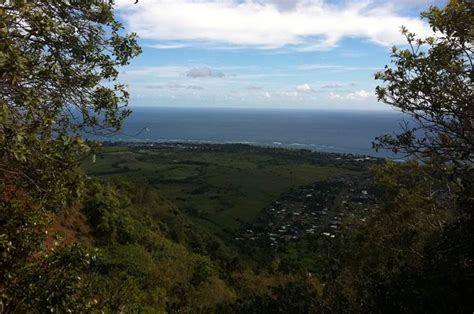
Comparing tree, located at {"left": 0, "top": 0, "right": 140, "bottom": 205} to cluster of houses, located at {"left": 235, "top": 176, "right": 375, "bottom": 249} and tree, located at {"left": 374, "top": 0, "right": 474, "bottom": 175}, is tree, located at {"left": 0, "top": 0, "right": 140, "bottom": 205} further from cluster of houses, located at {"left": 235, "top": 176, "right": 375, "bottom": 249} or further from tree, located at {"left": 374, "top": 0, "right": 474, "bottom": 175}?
cluster of houses, located at {"left": 235, "top": 176, "right": 375, "bottom": 249}

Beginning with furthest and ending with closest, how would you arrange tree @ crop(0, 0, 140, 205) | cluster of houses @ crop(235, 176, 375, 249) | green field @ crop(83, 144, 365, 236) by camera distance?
green field @ crop(83, 144, 365, 236) → cluster of houses @ crop(235, 176, 375, 249) → tree @ crop(0, 0, 140, 205)

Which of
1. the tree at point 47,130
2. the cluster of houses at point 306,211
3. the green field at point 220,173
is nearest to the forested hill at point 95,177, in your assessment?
the tree at point 47,130

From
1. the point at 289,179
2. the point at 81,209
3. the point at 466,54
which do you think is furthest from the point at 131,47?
the point at 289,179

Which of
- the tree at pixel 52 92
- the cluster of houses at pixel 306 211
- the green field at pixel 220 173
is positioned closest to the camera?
the tree at pixel 52 92

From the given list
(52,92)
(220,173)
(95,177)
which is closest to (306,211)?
(220,173)

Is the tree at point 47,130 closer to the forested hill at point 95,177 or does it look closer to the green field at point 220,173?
the forested hill at point 95,177

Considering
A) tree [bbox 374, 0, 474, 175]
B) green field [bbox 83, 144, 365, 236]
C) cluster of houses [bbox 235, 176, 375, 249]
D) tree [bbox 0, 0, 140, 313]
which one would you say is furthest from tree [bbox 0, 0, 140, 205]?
green field [bbox 83, 144, 365, 236]
